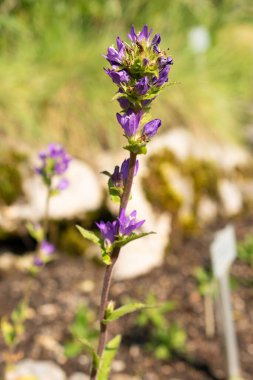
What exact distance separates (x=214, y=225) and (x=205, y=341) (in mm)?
1489

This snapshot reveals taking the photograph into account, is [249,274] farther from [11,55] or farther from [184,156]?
[11,55]

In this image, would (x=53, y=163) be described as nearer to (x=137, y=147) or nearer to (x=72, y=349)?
(x=137, y=147)

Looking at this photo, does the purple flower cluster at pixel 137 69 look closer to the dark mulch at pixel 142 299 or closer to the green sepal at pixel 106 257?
the green sepal at pixel 106 257

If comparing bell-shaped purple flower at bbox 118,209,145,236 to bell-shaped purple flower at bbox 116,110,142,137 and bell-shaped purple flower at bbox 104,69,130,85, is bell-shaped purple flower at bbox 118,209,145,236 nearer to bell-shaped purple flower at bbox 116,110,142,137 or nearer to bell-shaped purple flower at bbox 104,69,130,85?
bell-shaped purple flower at bbox 116,110,142,137

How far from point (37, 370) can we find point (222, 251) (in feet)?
3.50

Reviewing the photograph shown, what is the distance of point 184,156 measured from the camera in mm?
4309

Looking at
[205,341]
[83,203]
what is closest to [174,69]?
[83,203]

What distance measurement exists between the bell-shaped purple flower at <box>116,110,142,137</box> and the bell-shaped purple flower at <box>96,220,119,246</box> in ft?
0.65

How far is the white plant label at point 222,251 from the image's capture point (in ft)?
7.93

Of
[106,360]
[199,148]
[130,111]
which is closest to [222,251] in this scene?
[106,360]

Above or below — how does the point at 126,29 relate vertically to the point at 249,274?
above

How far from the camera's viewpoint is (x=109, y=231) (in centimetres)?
117

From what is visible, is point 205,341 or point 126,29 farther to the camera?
point 126,29

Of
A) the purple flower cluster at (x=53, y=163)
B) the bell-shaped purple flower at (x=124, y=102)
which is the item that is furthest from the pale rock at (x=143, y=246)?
the bell-shaped purple flower at (x=124, y=102)
